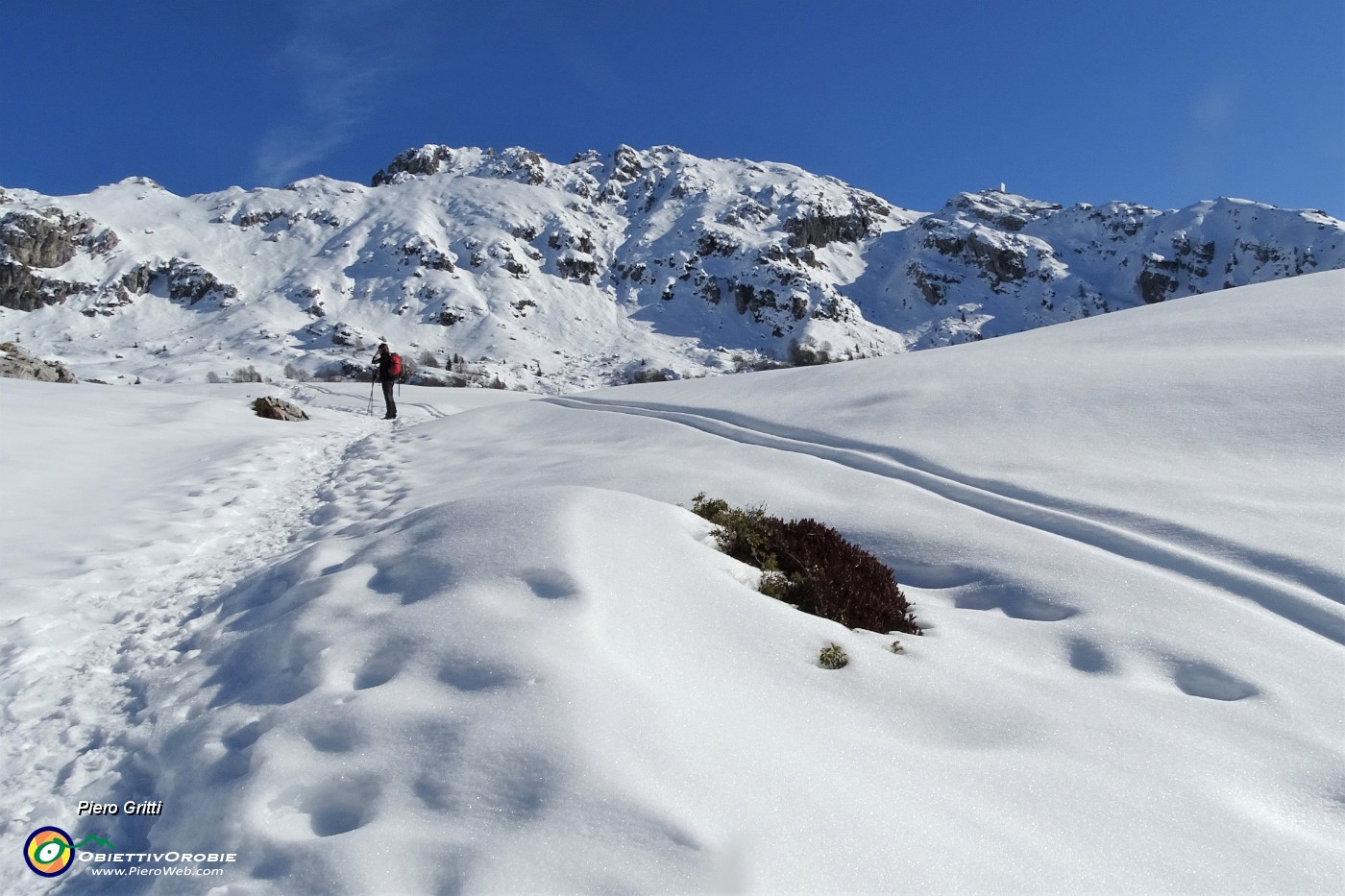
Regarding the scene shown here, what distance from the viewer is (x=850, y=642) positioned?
435 cm

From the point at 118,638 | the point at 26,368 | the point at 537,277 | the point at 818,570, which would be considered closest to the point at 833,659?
the point at 818,570

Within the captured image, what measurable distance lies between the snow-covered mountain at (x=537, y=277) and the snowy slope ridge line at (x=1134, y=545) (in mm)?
100654

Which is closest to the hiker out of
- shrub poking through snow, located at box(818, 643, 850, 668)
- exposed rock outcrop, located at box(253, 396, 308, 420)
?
exposed rock outcrop, located at box(253, 396, 308, 420)

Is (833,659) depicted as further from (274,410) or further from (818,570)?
(274,410)

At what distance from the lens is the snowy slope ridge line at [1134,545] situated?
4.80 m

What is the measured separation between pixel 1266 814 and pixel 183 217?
20266 centimetres

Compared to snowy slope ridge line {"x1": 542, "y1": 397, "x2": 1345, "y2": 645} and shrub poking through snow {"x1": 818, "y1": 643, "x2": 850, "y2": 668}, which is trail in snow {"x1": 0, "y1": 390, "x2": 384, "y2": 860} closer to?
shrub poking through snow {"x1": 818, "y1": 643, "x2": 850, "y2": 668}

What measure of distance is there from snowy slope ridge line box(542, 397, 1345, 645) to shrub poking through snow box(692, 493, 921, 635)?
6.59 ft

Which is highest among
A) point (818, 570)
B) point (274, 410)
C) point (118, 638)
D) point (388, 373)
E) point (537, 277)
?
point (537, 277)

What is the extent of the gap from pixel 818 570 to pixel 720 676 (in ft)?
6.18

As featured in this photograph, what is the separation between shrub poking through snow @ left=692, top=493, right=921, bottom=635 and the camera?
4.92 meters

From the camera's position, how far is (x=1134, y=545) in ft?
19.1

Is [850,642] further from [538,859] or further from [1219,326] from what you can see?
[1219,326]

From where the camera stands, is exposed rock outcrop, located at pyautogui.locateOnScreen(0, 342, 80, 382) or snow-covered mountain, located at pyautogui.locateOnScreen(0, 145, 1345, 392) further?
snow-covered mountain, located at pyautogui.locateOnScreen(0, 145, 1345, 392)
